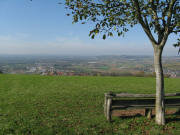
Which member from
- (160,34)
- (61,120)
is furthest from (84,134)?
(160,34)

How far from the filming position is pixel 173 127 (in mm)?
6602

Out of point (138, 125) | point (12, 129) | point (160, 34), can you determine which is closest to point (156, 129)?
point (138, 125)

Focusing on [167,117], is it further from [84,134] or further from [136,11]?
[136,11]

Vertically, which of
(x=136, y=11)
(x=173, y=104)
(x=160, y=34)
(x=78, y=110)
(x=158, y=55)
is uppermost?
(x=136, y=11)

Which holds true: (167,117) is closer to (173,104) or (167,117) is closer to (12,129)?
(173,104)

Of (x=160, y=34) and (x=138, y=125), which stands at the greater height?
(x=160, y=34)

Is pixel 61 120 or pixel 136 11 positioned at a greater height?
pixel 136 11

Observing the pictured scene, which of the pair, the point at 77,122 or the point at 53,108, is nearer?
the point at 77,122

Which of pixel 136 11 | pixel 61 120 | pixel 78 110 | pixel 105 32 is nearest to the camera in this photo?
pixel 136 11

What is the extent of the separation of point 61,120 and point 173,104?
18.4 feet

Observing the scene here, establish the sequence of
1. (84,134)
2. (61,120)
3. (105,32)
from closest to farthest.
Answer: (84,134), (105,32), (61,120)

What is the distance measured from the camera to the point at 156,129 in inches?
251

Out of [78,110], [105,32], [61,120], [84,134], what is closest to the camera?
[84,134]

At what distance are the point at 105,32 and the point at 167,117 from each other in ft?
17.7
